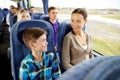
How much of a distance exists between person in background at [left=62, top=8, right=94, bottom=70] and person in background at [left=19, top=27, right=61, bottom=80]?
0.35 meters

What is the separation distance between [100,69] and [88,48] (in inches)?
69.5

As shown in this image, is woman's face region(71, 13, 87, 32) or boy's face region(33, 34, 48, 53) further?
woman's face region(71, 13, 87, 32)

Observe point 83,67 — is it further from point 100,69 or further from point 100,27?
point 100,27

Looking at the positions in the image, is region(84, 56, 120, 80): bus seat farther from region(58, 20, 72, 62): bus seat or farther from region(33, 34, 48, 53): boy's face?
region(58, 20, 72, 62): bus seat

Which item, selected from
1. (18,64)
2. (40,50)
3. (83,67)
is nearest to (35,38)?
(40,50)

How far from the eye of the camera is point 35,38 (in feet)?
5.28

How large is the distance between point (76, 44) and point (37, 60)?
1.79 feet

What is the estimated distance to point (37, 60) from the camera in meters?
1.70

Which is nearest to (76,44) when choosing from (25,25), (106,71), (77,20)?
(77,20)

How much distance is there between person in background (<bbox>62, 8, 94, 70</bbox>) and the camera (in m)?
2.05

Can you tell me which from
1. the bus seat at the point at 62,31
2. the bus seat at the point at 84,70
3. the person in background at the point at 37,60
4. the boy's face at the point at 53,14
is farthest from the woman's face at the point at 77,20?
the boy's face at the point at 53,14

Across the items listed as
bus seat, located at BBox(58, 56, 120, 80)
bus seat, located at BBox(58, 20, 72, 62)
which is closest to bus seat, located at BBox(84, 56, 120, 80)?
bus seat, located at BBox(58, 56, 120, 80)

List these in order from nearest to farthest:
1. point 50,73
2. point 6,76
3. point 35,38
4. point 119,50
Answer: point 35,38
point 50,73
point 119,50
point 6,76

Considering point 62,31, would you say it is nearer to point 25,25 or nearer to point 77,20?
point 77,20
